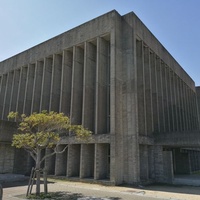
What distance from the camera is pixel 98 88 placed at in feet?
73.6

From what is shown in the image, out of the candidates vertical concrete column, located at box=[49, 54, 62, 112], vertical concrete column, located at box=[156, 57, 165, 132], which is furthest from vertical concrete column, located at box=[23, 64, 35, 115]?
vertical concrete column, located at box=[156, 57, 165, 132]

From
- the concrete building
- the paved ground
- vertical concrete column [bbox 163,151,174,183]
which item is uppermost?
the concrete building

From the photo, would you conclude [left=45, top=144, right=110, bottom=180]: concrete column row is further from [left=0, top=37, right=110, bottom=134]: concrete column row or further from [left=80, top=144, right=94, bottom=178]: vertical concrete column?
[left=0, top=37, right=110, bottom=134]: concrete column row

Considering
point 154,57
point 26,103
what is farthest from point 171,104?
point 26,103

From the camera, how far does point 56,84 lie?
2788 centimetres

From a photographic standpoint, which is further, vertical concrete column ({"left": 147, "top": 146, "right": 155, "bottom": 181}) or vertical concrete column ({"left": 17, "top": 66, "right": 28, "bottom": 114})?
vertical concrete column ({"left": 17, "top": 66, "right": 28, "bottom": 114})

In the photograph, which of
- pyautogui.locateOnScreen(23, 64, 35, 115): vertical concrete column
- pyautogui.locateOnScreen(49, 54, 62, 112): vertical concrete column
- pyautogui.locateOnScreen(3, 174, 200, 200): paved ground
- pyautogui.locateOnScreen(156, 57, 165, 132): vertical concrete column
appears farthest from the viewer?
pyautogui.locateOnScreen(23, 64, 35, 115): vertical concrete column

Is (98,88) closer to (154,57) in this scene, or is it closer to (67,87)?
(67,87)

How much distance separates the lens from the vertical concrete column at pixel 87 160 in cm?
2106

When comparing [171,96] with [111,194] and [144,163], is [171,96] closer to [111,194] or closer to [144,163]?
[144,163]

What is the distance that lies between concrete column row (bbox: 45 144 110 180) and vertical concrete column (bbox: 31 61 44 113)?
7366 mm

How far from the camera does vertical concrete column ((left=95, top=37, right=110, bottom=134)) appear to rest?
858 inches

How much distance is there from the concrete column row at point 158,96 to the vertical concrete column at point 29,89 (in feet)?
52.6

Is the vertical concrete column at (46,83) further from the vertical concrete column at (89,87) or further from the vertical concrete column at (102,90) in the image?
the vertical concrete column at (102,90)
